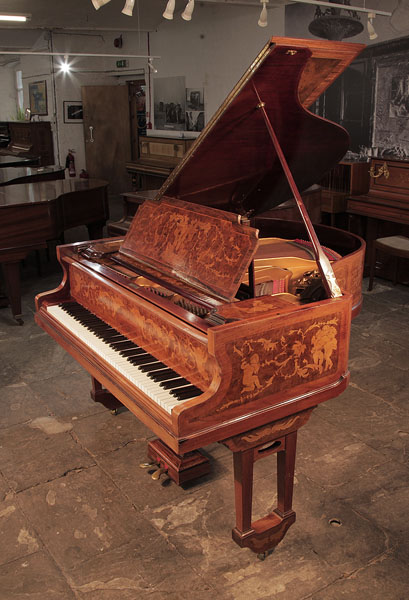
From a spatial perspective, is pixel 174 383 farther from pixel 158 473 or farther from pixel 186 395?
pixel 158 473

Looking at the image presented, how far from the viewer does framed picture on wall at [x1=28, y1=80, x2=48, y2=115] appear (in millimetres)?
12586

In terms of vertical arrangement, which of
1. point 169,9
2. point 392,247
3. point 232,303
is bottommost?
point 392,247

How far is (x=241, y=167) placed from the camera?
2818 millimetres

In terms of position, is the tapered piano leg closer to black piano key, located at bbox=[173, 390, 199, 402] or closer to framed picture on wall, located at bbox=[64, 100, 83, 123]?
black piano key, located at bbox=[173, 390, 199, 402]

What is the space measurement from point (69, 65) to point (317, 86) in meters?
10.8

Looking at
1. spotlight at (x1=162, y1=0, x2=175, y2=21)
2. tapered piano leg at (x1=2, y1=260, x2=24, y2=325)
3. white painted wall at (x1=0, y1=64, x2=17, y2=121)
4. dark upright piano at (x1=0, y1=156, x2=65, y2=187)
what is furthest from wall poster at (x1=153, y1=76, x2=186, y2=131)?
white painted wall at (x1=0, y1=64, x2=17, y2=121)

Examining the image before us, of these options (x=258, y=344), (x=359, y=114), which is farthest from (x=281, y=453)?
(x=359, y=114)

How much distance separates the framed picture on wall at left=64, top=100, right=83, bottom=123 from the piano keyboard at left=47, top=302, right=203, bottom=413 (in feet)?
34.3

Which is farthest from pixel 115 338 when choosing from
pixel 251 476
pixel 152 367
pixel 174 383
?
pixel 251 476

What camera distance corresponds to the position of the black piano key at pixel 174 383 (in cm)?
199

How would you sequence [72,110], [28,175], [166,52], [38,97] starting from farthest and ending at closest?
1. [38,97]
2. [72,110]
3. [166,52]
4. [28,175]

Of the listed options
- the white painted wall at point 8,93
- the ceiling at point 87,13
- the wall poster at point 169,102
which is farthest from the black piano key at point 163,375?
the white painted wall at point 8,93

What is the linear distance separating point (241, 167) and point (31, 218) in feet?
8.15

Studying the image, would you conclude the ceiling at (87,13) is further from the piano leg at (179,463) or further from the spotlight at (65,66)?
the piano leg at (179,463)
